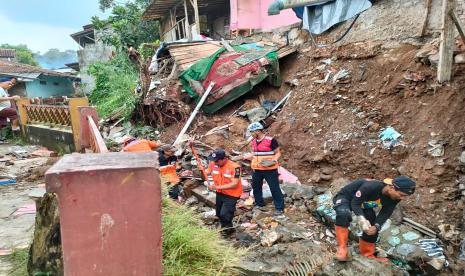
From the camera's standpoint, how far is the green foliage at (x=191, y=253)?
107 inches

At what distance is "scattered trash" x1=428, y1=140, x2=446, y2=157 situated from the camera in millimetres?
6041

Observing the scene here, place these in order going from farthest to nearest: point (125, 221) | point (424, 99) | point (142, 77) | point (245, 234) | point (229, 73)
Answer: point (142, 77), point (229, 73), point (424, 99), point (245, 234), point (125, 221)

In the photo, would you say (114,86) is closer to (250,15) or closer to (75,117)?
(250,15)

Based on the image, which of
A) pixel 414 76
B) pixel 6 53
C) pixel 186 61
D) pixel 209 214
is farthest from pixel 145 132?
pixel 6 53

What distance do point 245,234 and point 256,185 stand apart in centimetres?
95

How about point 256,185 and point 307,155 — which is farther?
point 307,155

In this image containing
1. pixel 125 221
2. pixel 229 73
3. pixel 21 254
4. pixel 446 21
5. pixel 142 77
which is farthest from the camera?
pixel 142 77

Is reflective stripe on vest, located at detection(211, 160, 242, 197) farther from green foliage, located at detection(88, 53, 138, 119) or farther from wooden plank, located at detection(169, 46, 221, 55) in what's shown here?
green foliage, located at detection(88, 53, 138, 119)

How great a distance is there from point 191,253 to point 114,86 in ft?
48.2

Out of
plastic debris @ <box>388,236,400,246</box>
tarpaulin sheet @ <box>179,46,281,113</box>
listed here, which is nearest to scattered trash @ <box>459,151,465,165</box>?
plastic debris @ <box>388,236,400,246</box>

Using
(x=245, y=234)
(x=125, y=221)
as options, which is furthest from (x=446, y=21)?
(x=125, y=221)

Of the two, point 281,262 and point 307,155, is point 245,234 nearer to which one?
point 281,262

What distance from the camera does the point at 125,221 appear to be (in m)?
1.81

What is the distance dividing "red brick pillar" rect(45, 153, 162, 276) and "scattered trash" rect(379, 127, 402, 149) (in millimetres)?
5779
